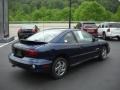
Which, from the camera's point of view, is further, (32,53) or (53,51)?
(53,51)

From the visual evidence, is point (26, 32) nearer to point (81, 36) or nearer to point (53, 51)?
point (81, 36)

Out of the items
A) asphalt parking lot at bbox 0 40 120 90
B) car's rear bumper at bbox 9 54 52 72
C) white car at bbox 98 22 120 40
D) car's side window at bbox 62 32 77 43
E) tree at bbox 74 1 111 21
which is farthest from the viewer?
tree at bbox 74 1 111 21

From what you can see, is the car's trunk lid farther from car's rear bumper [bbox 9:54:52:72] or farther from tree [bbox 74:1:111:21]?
tree [bbox 74:1:111:21]

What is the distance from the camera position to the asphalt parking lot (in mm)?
6066

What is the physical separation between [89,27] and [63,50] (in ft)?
46.5

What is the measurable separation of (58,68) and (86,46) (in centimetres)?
161

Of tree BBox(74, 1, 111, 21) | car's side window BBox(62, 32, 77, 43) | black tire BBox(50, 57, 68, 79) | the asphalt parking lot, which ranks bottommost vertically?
the asphalt parking lot

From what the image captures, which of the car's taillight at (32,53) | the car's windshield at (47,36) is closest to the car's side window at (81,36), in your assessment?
the car's windshield at (47,36)

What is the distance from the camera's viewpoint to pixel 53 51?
660 centimetres

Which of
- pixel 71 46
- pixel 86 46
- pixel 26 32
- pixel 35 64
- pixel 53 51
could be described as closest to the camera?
pixel 35 64

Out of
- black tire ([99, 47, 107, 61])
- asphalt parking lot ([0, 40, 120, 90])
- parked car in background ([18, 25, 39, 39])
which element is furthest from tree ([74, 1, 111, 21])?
asphalt parking lot ([0, 40, 120, 90])

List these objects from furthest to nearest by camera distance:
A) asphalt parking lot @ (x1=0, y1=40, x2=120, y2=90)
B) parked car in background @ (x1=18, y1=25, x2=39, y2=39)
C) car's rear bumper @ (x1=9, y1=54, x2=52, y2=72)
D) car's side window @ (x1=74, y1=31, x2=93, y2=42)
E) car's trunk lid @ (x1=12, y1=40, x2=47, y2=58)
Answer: parked car in background @ (x1=18, y1=25, x2=39, y2=39) → car's side window @ (x1=74, y1=31, x2=93, y2=42) → car's trunk lid @ (x1=12, y1=40, x2=47, y2=58) → car's rear bumper @ (x1=9, y1=54, x2=52, y2=72) → asphalt parking lot @ (x1=0, y1=40, x2=120, y2=90)

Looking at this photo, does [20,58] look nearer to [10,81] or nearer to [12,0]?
[10,81]

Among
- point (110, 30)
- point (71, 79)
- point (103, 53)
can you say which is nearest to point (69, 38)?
point (71, 79)
